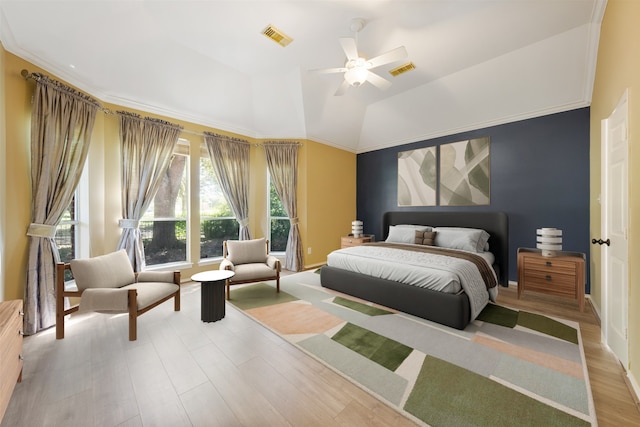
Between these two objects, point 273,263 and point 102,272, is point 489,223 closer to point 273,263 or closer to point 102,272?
point 273,263

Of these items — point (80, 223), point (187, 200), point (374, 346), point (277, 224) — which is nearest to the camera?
point (374, 346)

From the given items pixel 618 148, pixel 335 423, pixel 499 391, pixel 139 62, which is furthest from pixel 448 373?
pixel 139 62

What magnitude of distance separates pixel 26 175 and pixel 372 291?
399 cm

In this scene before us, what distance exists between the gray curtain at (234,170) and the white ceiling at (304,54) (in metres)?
0.30

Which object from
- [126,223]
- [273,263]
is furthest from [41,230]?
[273,263]

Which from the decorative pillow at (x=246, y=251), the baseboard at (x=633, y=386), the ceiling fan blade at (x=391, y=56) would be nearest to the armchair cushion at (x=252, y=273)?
the decorative pillow at (x=246, y=251)

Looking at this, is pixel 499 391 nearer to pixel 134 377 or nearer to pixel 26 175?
pixel 134 377

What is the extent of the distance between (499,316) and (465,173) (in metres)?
2.54

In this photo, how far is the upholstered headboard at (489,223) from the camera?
3.92m

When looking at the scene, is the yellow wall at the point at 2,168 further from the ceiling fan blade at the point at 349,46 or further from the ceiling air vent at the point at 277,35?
the ceiling fan blade at the point at 349,46

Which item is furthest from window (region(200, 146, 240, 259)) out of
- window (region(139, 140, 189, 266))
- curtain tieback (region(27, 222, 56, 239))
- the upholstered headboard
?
the upholstered headboard

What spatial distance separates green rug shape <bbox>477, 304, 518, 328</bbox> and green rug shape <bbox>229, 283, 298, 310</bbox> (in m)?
2.30

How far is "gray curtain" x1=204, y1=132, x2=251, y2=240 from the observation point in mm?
4438

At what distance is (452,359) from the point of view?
2.01 meters
